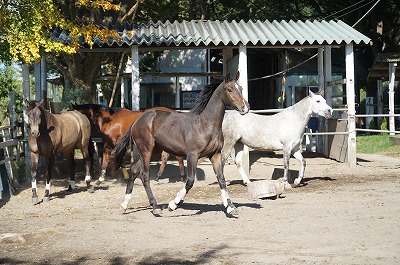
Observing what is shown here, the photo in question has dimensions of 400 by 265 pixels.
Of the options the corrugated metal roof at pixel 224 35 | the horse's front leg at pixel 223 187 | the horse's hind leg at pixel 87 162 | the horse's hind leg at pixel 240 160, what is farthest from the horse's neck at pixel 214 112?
the corrugated metal roof at pixel 224 35

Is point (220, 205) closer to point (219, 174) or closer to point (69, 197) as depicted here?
point (219, 174)

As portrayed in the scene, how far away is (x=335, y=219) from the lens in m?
8.86

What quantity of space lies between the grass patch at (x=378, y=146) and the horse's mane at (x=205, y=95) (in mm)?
10546

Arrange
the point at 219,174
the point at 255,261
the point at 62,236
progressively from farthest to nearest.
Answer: the point at 219,174 → the point at 62,236 → the point at 255,261

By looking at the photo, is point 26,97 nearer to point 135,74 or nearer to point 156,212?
point 135,74

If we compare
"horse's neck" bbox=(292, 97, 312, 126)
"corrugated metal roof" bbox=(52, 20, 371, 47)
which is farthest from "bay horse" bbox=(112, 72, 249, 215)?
"corrugated metal roof" bbox=(52, 20, 371, 47)

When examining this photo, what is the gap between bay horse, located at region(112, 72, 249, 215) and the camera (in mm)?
9453

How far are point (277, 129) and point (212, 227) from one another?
200 inches

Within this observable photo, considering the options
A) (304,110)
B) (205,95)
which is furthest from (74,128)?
(304,110)

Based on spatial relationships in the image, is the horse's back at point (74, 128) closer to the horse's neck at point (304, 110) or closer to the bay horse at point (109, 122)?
the bay horse at point (109, 122)

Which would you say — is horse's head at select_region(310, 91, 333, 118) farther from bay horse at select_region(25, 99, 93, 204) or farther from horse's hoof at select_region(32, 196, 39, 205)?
horse's hoof at select_region(32, 196, 39, 205)

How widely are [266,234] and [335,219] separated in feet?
4.66

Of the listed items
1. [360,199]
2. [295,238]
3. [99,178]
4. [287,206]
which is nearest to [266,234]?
[295,238]

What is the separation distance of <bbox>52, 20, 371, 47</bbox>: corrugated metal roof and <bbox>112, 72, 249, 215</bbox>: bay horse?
4313 mm
